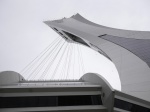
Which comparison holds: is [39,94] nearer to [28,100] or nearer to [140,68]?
[28,100]

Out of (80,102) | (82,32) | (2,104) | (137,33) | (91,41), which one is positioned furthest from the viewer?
(82,32)

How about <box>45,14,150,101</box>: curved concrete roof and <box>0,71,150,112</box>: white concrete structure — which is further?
<box>45,14,150,101</box>: curved concrete roof

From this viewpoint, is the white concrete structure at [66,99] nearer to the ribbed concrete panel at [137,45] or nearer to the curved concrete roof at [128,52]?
the curved concrete roof at [128,52]

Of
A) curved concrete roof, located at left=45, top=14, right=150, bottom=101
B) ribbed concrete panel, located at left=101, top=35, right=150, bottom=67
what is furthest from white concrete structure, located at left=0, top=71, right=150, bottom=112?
ribbed concrete panel, located at left=101, top=35, right=150, bottom=67

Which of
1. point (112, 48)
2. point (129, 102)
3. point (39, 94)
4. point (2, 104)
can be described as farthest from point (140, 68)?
point (2, 104)

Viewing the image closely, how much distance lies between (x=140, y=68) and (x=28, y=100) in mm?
14591

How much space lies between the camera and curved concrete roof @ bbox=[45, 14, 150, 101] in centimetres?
2077

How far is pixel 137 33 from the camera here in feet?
110

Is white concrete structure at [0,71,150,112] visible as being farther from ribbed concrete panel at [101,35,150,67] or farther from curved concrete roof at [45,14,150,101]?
ribbed concrete panel at [101,35,150,67]

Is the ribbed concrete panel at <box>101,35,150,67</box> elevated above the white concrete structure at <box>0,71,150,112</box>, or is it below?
above

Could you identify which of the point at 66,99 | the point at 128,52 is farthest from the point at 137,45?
the point at 66,99

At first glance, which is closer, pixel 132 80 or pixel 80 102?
pixel 80 102

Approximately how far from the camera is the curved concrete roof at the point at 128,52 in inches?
818

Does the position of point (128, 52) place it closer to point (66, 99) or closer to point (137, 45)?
point (137, 45)
